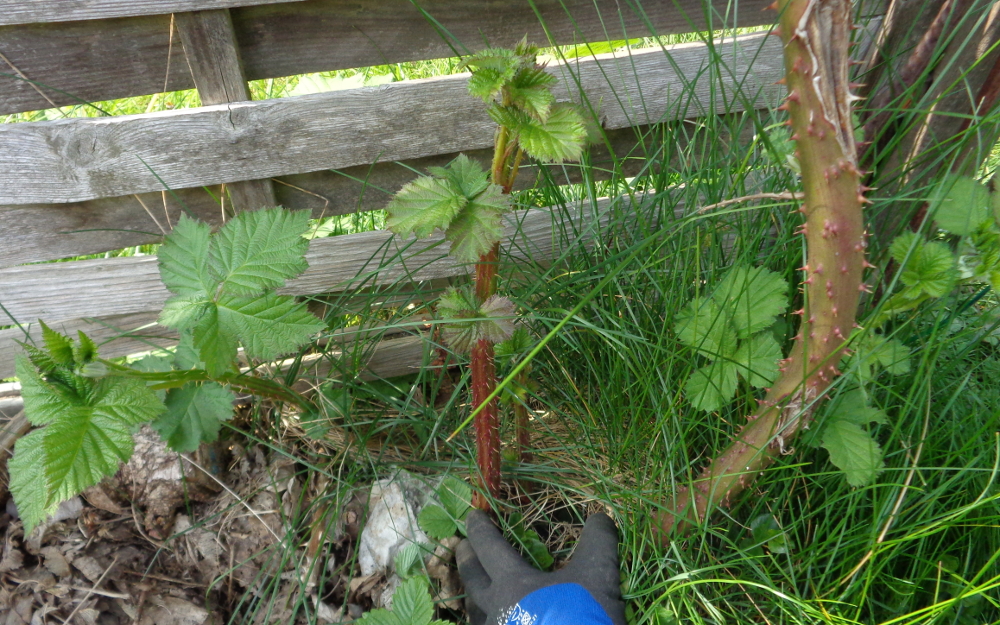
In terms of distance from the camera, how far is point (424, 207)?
43.9 inches

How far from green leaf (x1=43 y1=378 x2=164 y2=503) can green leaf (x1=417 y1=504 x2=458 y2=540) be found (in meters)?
0.69

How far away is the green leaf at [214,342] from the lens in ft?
4.10

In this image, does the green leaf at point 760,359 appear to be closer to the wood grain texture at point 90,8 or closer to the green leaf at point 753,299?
the green leaf at point 753,299

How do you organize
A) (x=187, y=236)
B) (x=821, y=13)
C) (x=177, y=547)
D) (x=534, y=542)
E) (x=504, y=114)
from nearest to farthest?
(x=821, y=13) → (x=504, y=114) → (x=187, y=236) → (x=534, y=542) → (x=177, y=547)

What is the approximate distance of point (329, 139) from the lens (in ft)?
6.24

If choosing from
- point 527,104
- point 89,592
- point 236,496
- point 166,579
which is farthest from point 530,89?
point 89,592

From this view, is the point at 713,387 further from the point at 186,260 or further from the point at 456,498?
the point at 186,260

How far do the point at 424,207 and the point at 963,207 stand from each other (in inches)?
37.9

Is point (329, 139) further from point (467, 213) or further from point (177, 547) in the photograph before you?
point (177, 547)

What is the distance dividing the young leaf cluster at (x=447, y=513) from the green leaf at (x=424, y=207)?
0.80m

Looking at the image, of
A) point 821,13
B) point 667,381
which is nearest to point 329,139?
point 667,381

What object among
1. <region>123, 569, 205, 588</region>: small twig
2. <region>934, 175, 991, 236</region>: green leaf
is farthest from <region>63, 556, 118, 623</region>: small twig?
<region>934, 175, 991, 236</region>: green leaf

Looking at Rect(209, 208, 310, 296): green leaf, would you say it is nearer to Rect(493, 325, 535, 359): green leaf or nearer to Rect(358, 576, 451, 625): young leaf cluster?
Rect(493, 325, 535, 359): green leaf

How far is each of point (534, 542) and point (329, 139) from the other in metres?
1.29
